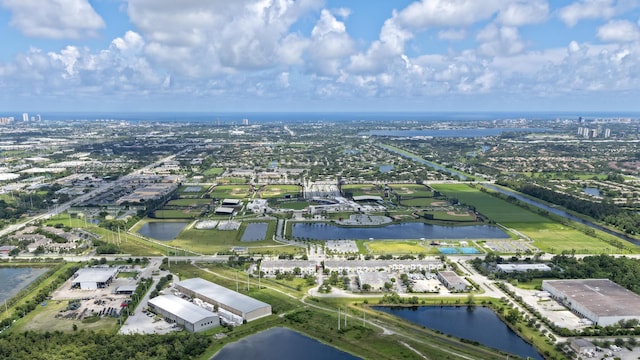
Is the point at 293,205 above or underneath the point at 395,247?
above

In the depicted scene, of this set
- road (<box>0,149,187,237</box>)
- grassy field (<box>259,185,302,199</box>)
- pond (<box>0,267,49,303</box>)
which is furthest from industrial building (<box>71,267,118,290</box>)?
grassy field (<box>259,185,302,199</box>)

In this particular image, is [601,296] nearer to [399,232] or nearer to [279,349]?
[399,232]

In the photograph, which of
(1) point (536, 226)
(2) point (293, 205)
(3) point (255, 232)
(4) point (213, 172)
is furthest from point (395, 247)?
(4) point (213, 172)

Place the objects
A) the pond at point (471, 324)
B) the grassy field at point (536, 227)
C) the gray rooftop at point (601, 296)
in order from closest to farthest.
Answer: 1. the pond at point (471, 324)
2. the gray rooftop at point (601, 296)
3. the grassy field at point (536, 227)

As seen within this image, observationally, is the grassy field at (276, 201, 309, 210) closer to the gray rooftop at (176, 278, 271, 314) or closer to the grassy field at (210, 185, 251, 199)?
the grassy field at (210, 185, 251, 199)

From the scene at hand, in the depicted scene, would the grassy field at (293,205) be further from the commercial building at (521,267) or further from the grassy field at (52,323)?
the grassy field at (52,323)

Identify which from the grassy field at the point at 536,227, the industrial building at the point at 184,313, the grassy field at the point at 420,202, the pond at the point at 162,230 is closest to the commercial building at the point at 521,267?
the grassy field at the point at 536,227

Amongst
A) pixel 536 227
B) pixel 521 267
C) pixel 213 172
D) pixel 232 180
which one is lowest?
pixel 536 227
